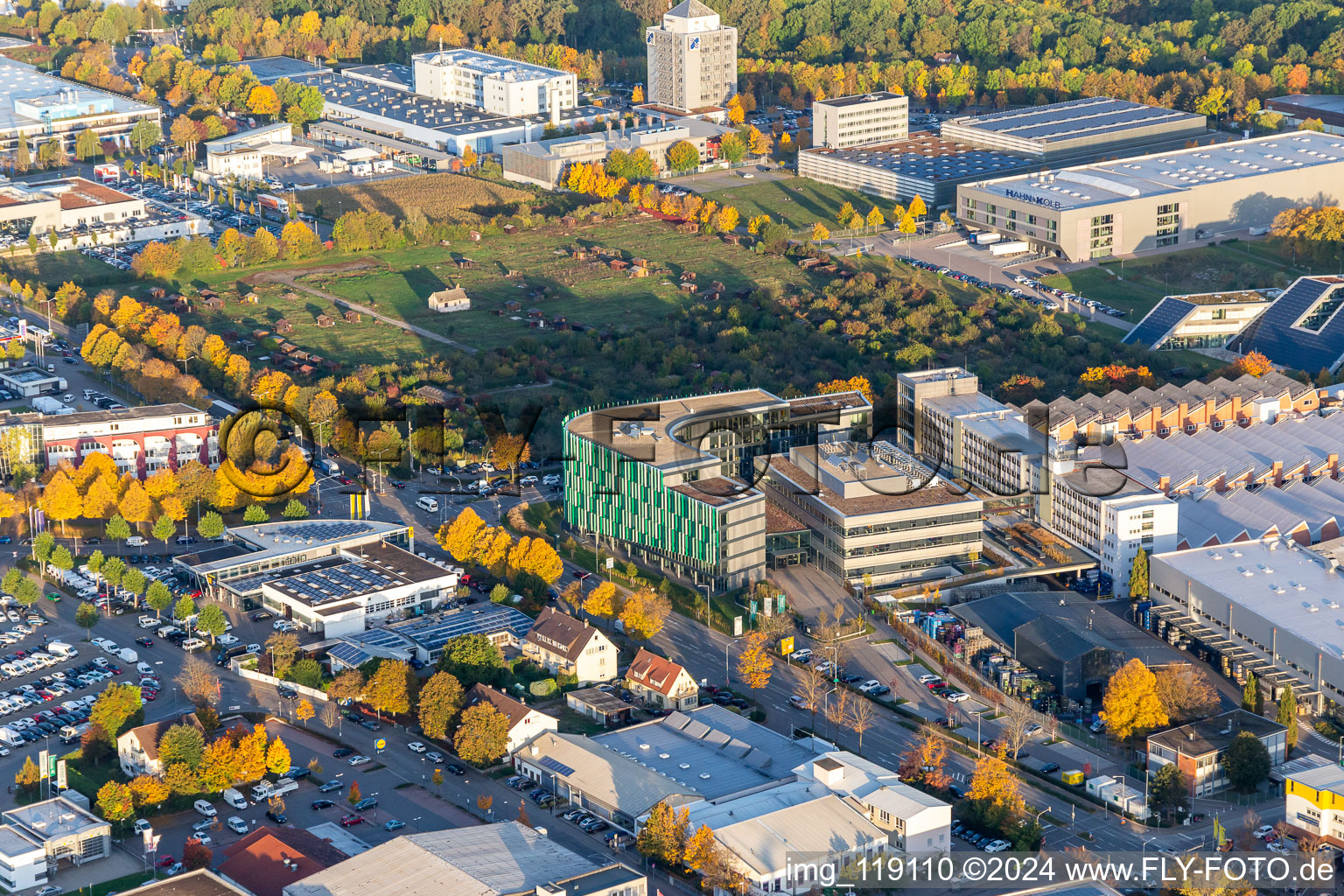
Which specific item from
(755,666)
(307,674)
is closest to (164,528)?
(307,674)

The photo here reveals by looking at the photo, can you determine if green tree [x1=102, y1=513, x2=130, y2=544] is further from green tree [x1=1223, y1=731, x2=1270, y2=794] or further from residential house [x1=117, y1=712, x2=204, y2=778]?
green tree [x1=1223, y1=731, x2=1270, y2=794]

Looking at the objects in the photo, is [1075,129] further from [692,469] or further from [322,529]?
[322,529]

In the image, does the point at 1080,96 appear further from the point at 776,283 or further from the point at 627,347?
the point at 627,347

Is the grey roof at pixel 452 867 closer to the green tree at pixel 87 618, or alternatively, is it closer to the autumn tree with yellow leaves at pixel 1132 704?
the autumn tree with yellow leaves at pixel 1132 704

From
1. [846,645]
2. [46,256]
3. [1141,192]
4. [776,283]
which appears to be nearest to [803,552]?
[846,645]

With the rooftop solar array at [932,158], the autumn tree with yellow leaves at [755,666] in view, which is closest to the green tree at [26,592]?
the autumn tree with yellow leaves at [755,666]

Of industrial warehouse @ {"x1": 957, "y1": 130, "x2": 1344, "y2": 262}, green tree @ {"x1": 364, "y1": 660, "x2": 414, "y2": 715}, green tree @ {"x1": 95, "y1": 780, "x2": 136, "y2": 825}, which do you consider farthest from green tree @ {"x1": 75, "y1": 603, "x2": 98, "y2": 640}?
industrial warehouse @ {"x1": 957, "y1": 130, "x2": 1344, "y2": 262}
